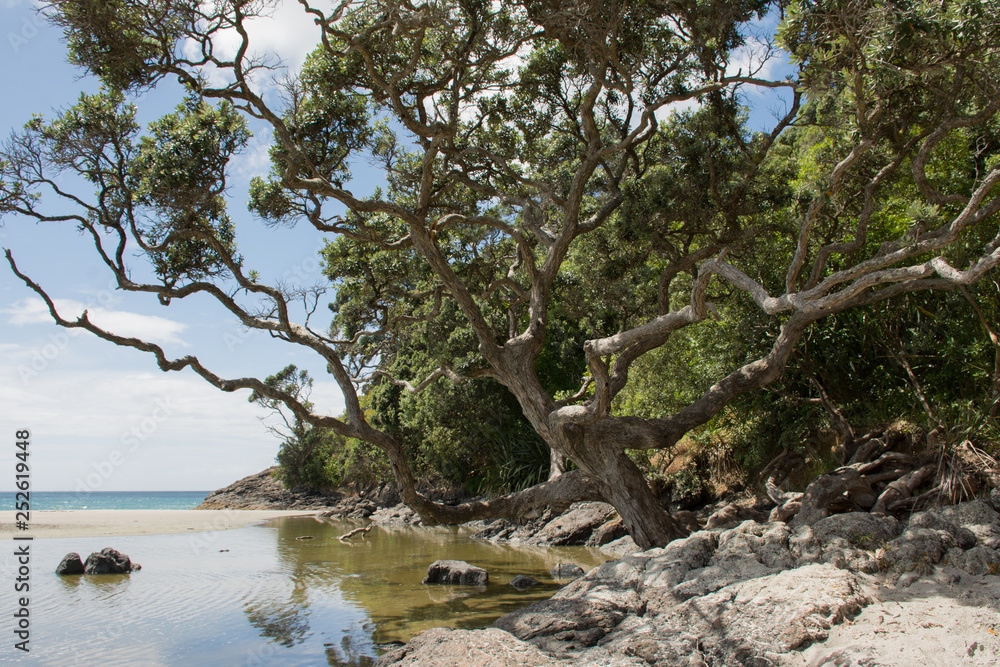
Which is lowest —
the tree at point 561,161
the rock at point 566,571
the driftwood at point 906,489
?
the rock at point 566,571

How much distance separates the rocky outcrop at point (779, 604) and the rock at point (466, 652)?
0.05 ft

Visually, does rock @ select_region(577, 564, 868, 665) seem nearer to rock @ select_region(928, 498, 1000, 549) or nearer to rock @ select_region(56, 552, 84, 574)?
rock @ select_region(928, 498, 1000, 549)

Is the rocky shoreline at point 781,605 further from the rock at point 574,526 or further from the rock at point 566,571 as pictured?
the rock at point 574,526

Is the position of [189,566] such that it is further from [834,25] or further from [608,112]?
[834,25]

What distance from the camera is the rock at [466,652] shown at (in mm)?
4789

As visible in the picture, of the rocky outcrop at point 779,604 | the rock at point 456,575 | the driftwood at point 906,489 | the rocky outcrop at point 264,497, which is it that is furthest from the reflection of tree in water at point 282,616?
the rocky outcrop at point 264,497

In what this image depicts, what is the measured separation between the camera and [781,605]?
498 cm

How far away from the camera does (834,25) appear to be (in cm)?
667

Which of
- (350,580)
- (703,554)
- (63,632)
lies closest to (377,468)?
(350,580)

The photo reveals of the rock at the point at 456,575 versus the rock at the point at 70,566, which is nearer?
the rock at the point at 456,575

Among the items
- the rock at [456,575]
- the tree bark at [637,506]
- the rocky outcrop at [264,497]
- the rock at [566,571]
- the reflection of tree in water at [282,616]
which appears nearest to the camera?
the reflection of tree in water at [282,616]

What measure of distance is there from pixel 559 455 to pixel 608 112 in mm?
5987

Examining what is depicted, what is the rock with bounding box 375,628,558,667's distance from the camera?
4.79 metres

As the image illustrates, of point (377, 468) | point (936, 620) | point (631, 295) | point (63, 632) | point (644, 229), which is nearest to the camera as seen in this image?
point (936, 620)
